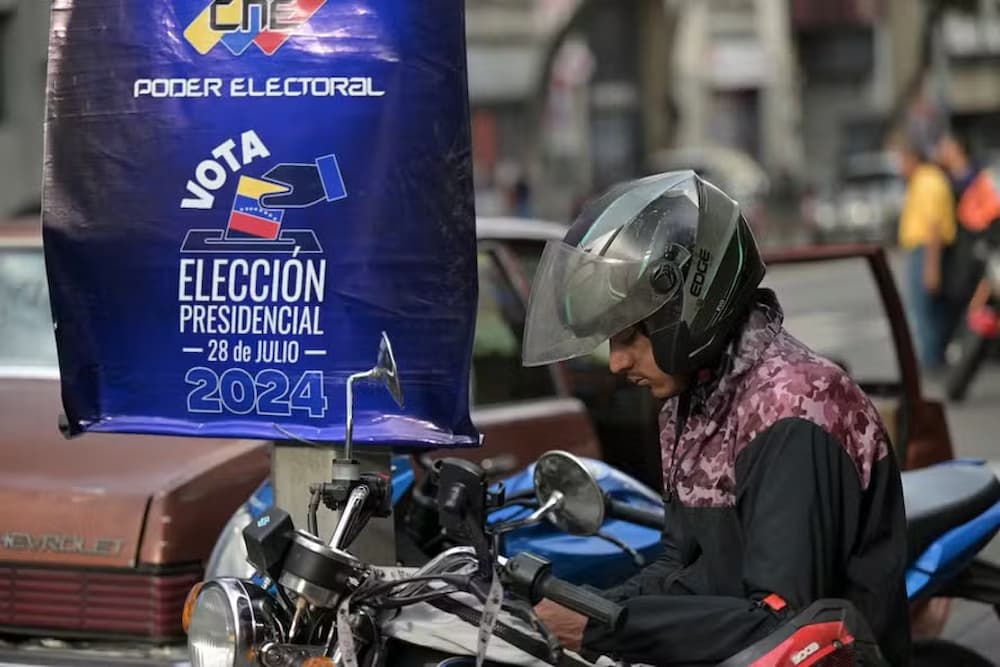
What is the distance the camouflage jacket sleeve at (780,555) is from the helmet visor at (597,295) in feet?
1.08

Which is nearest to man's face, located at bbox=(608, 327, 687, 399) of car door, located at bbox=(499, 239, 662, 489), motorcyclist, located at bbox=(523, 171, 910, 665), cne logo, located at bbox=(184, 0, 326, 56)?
motorcyclist, located at bbox=(523, 171, 910, 665)

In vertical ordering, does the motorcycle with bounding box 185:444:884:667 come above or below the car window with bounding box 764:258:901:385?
above

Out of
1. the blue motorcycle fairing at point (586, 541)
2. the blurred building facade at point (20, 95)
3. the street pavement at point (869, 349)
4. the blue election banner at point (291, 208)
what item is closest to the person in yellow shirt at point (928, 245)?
the street pavement at point (869, 349)

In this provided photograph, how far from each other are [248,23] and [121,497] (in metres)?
1.75

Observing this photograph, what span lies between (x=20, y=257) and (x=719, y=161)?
1263 inches

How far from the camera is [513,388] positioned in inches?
252

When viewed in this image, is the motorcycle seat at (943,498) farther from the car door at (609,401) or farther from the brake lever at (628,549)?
the car door at (609,401)

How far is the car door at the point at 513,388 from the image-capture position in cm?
614

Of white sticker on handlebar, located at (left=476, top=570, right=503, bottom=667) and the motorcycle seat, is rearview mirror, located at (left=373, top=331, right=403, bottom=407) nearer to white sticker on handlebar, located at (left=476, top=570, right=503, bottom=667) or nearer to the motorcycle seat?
white sticker on handlebar, located at (left=476, top=570, right=503, bottom=667)

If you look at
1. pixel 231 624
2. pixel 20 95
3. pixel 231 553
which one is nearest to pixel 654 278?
pixel 231 624

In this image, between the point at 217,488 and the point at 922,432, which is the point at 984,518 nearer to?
the point at 922,432

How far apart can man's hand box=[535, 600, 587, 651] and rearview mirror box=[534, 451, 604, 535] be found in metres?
0.43

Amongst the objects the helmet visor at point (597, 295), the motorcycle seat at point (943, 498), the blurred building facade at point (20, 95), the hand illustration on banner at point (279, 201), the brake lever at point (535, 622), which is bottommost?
the motorcycle seat at point (943, 498)

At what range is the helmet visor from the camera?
320 cm
